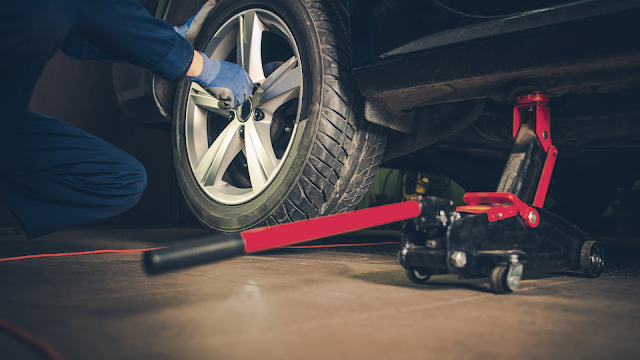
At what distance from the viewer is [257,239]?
32.4 inches

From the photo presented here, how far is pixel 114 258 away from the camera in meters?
1.62

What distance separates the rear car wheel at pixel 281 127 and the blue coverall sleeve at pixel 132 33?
0.49 meters

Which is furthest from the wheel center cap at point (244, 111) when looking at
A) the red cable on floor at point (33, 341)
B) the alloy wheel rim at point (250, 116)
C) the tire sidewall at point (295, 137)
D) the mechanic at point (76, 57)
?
the red cable on floor at point (33, 341)

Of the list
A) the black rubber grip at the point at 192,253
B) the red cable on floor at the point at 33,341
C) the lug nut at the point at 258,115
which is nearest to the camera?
the red cable on floor at the point at 33,341

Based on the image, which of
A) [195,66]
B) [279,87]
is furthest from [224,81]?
[279,87]

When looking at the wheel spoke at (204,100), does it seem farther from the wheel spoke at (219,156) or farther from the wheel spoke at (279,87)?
the wheel spoke at (279,87)

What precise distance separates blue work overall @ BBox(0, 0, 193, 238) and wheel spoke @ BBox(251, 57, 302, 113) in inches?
18.6

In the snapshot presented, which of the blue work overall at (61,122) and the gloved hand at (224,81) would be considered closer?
the blue work overall at (61,122)

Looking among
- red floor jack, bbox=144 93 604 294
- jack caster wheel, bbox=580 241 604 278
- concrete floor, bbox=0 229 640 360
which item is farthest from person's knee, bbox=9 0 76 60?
jack caster wheel, bbox=580 241 604 278

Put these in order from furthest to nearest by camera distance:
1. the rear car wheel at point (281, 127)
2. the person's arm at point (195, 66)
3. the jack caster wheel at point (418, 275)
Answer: the rear car wheel at point (281, 127)
the person's arm at point (195, 66)
the jack caster wheel at point (418, 275)

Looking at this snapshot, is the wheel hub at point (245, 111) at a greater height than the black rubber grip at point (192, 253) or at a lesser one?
greater

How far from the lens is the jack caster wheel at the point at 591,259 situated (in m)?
1.27

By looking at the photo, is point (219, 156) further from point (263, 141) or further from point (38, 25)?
point (38, 25)

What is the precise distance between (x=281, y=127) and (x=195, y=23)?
0.67 m
